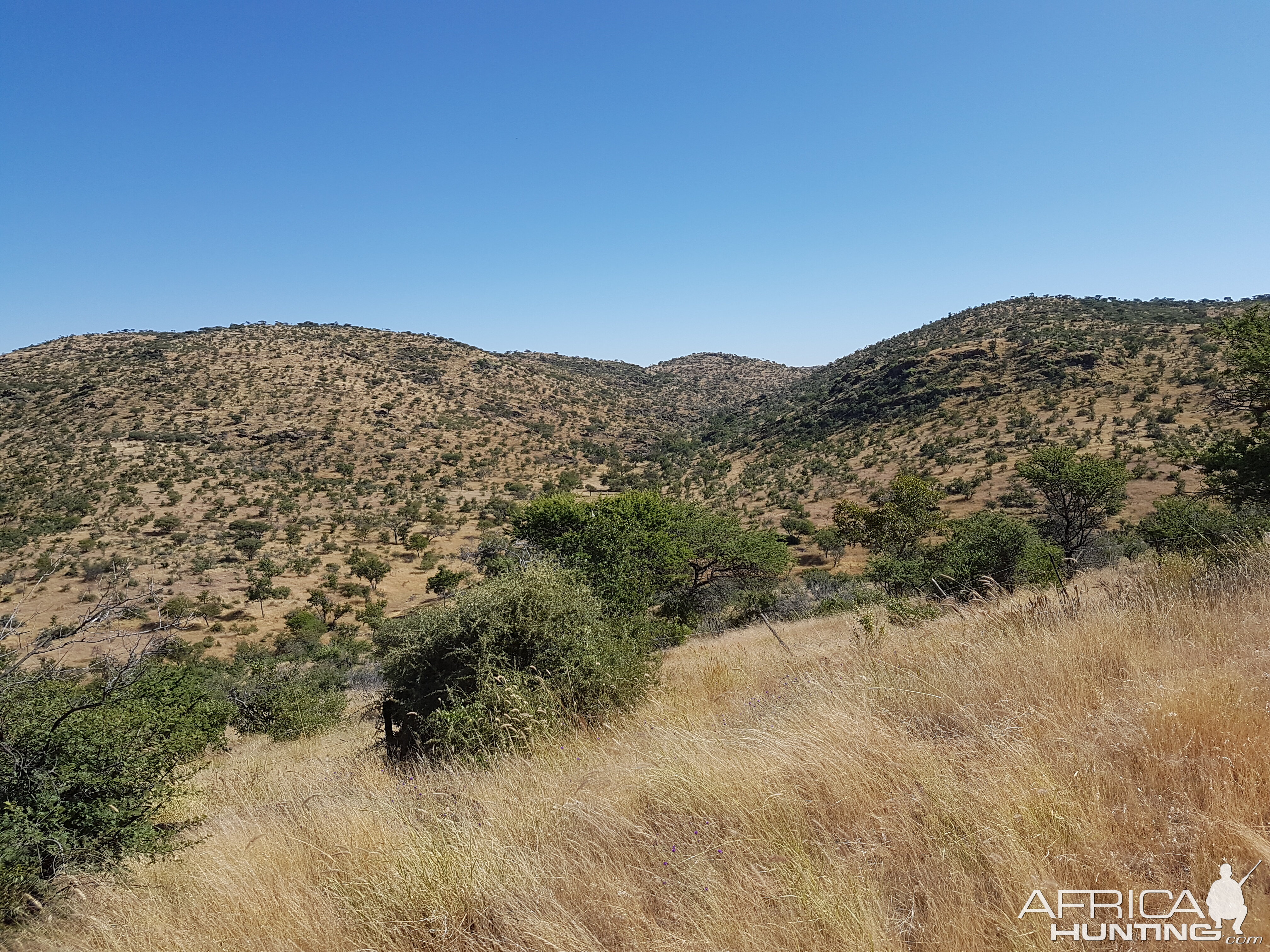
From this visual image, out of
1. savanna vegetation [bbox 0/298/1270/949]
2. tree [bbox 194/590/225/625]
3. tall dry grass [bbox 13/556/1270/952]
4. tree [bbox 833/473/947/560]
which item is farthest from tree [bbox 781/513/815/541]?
tall dry grass [bbox 13/556/1270/952]

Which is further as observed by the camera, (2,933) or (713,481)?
(713,481)

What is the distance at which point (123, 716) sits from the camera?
538 cm

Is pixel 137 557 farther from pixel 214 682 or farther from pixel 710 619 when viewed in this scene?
pixel 710 619

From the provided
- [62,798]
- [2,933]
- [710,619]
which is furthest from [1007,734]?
[710,619]

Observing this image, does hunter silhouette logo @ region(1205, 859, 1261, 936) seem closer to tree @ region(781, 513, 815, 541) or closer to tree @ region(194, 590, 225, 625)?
tree @ region(194, 590, 225, 625)

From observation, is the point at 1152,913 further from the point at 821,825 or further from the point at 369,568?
the point at 369,568

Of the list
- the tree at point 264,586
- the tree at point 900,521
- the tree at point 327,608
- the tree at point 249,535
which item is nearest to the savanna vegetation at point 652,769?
the tree at point 327,608

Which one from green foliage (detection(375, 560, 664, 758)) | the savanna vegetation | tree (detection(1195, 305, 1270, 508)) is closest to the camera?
the savanna vegetation

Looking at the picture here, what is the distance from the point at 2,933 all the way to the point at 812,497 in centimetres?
4577

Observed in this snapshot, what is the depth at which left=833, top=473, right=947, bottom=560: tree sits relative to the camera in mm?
29969

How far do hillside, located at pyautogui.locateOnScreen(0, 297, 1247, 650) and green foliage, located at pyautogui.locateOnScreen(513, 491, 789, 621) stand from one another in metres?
9.21

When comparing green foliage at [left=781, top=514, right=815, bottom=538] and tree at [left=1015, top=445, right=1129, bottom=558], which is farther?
green foliage at [left=781, top=514, right=815, bottom=538]

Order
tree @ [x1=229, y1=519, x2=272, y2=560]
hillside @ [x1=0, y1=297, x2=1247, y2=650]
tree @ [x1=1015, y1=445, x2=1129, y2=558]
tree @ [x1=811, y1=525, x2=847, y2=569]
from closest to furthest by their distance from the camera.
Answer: tree @ [x1=1015, y1=445, x2=1129, y2=558] → tree @ [x1=811, y1=525, x2=847, y2=569] → tree @ [x1=229, y1=519, x2=272, y2=560] → hillside @ [x1=0, y1=297, x2=1247, y2=650]

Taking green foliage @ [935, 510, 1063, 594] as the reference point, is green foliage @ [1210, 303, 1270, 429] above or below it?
above
